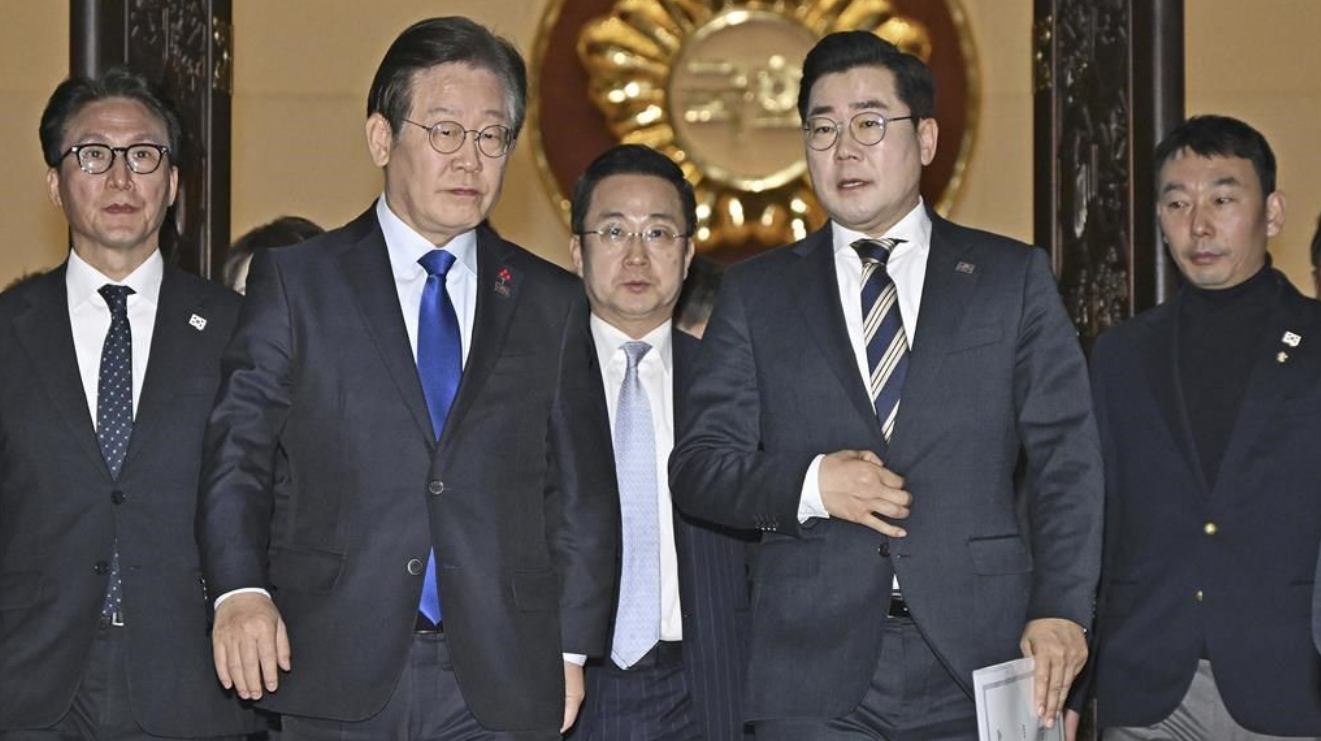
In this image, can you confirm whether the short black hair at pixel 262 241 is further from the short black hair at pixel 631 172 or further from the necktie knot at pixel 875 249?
the necktie knot at pixel 875 249

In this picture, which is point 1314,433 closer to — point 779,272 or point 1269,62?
point 779,272

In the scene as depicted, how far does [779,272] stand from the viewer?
130 inches

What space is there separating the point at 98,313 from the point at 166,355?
18 centimetres

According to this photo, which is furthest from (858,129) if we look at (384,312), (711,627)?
(711,627)

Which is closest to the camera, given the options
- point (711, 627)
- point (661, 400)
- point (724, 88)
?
point (711, 627)

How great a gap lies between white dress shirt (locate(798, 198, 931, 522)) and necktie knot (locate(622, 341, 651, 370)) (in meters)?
0.75

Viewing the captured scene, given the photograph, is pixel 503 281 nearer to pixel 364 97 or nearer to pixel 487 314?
pixel 487 314

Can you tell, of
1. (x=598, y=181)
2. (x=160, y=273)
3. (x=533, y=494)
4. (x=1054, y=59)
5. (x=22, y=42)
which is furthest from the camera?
(x=22, y=42)

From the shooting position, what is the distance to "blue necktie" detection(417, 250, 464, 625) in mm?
3010

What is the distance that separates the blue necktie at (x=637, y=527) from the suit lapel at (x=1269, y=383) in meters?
1.11

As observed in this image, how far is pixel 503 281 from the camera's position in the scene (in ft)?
10.5

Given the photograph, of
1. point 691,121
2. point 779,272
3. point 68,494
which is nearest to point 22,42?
point 691,121

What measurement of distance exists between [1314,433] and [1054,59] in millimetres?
2956

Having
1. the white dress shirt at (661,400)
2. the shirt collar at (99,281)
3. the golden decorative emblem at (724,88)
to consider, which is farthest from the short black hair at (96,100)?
the golden decorative emblem at (724,88)
